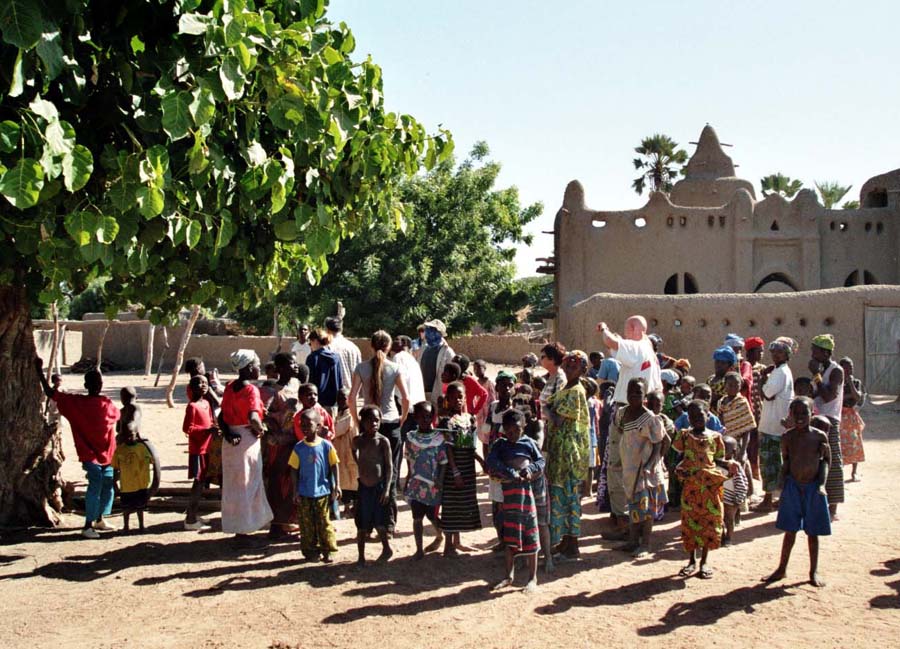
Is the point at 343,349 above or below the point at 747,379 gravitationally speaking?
above

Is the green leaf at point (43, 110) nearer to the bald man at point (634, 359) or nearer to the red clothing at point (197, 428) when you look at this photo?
the red clothing at point (197, 428)

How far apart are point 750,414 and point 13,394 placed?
23.0 ft

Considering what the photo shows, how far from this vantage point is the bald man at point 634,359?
7.69 meters

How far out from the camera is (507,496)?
6008mm

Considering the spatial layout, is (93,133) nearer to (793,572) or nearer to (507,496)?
(507,496)

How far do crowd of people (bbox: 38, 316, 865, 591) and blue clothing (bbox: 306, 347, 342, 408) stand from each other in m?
0.02

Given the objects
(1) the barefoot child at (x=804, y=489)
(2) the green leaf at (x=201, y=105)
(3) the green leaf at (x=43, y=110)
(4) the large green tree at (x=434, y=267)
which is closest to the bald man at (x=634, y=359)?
(1) the barefoot child at (x=804, y=489)

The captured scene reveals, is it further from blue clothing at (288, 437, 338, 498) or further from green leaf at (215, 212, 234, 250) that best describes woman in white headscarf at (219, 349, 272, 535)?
green leaf at (215, 212, 234, 250)

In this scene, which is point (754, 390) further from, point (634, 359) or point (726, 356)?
point (634, 359)

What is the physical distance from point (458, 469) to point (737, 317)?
1364 centimetres

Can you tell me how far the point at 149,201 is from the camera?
4.41m

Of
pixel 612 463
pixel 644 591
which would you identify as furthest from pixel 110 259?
pixel 612 463

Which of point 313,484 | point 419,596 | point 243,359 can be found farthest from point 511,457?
point 243,359

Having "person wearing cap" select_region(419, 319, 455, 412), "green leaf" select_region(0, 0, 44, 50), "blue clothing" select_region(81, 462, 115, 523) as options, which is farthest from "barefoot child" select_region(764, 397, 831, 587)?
"blue clothing" select_region(81, 462, 115, 523)
